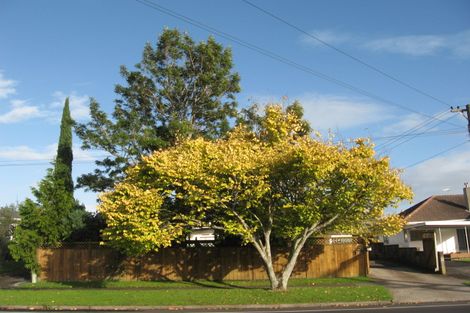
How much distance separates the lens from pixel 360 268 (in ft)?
81.6

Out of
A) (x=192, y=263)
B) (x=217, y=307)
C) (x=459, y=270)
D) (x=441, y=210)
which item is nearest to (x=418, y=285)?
(x=459, y=270)

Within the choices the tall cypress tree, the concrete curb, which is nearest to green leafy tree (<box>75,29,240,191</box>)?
the tall cypress tree

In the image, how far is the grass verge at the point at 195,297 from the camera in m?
16.7

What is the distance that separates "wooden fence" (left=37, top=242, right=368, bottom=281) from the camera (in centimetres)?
2527

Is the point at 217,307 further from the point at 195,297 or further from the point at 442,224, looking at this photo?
the point at 442,224

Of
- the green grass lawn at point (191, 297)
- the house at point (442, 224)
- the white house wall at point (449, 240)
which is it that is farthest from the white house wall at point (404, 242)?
the green grass lawn at point (191, 297)

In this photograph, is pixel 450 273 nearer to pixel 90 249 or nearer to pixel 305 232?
pixel 305 232

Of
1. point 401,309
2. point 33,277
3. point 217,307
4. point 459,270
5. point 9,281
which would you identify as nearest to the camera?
point 401,309

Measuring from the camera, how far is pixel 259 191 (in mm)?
19000

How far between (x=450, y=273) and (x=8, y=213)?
52.9 m

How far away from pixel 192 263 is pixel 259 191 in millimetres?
8545

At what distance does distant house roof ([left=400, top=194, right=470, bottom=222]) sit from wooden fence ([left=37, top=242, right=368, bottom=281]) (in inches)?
523

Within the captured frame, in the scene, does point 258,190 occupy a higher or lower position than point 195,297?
higher

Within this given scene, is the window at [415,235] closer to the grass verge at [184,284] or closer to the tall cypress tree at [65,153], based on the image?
the grass verge at [184,284]
